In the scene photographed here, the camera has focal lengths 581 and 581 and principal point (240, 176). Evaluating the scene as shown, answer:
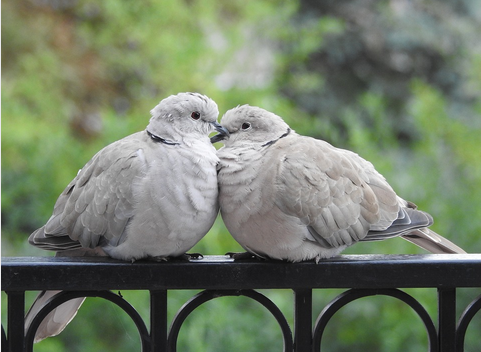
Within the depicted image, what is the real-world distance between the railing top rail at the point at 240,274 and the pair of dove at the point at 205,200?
16cm

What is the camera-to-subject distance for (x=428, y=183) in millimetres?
2838

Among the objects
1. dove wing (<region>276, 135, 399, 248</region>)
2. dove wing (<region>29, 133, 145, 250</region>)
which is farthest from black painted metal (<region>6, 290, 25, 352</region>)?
dove wing (<region>276, 135, 399, 248</region>)

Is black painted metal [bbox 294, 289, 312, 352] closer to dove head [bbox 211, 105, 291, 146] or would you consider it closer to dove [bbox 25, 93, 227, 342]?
dove [bbox 25, 93, 227, 342]

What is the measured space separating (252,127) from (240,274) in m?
0.50

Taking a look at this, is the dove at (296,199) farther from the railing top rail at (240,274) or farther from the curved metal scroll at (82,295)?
the curved metal scroll at (82,295)

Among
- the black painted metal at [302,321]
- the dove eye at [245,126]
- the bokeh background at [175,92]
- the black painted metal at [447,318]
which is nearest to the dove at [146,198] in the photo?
the dove eye at [245,126]

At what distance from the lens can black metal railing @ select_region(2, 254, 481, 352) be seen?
1074 mm

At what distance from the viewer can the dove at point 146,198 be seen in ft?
4.15

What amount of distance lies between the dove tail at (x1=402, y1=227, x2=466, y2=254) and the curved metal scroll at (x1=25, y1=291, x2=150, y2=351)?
2.40ft

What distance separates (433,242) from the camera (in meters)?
1.48

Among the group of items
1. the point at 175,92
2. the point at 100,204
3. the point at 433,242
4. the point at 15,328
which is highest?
the point at 175,92

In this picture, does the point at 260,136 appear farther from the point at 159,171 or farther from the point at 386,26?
the point at 386,26

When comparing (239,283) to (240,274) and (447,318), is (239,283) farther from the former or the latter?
(447,318)

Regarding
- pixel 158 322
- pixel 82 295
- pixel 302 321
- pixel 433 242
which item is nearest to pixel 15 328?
pixel 82 295
